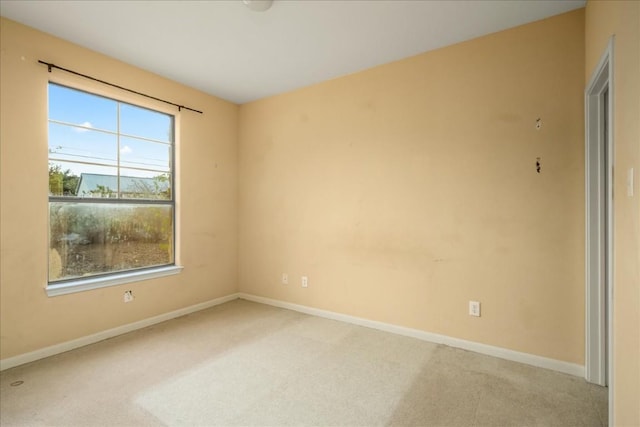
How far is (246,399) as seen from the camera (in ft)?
6.52

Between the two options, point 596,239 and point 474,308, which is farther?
point 474,308

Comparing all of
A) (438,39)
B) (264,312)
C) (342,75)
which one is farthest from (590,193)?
(264,312)

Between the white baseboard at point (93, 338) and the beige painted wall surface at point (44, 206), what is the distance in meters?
0.05

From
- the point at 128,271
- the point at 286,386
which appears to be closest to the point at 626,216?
the point at 286,386

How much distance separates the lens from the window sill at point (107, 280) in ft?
8.69

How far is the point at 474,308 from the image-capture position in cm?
266

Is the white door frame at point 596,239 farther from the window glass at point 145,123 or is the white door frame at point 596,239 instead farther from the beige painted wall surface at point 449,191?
the window glass at point 145,123

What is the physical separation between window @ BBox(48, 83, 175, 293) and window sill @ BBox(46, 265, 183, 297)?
42mm

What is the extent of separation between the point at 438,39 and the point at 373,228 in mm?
1822

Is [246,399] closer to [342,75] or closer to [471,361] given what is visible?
[471,361]

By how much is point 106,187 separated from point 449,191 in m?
3.32

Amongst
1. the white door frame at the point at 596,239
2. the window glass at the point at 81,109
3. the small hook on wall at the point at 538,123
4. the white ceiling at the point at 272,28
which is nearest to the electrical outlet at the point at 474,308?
the white door frame at the point at 596,239

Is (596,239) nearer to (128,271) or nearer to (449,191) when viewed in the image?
(449,191)

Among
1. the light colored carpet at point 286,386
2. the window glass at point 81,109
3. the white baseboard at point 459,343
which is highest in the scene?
the window glass at point 81,109
